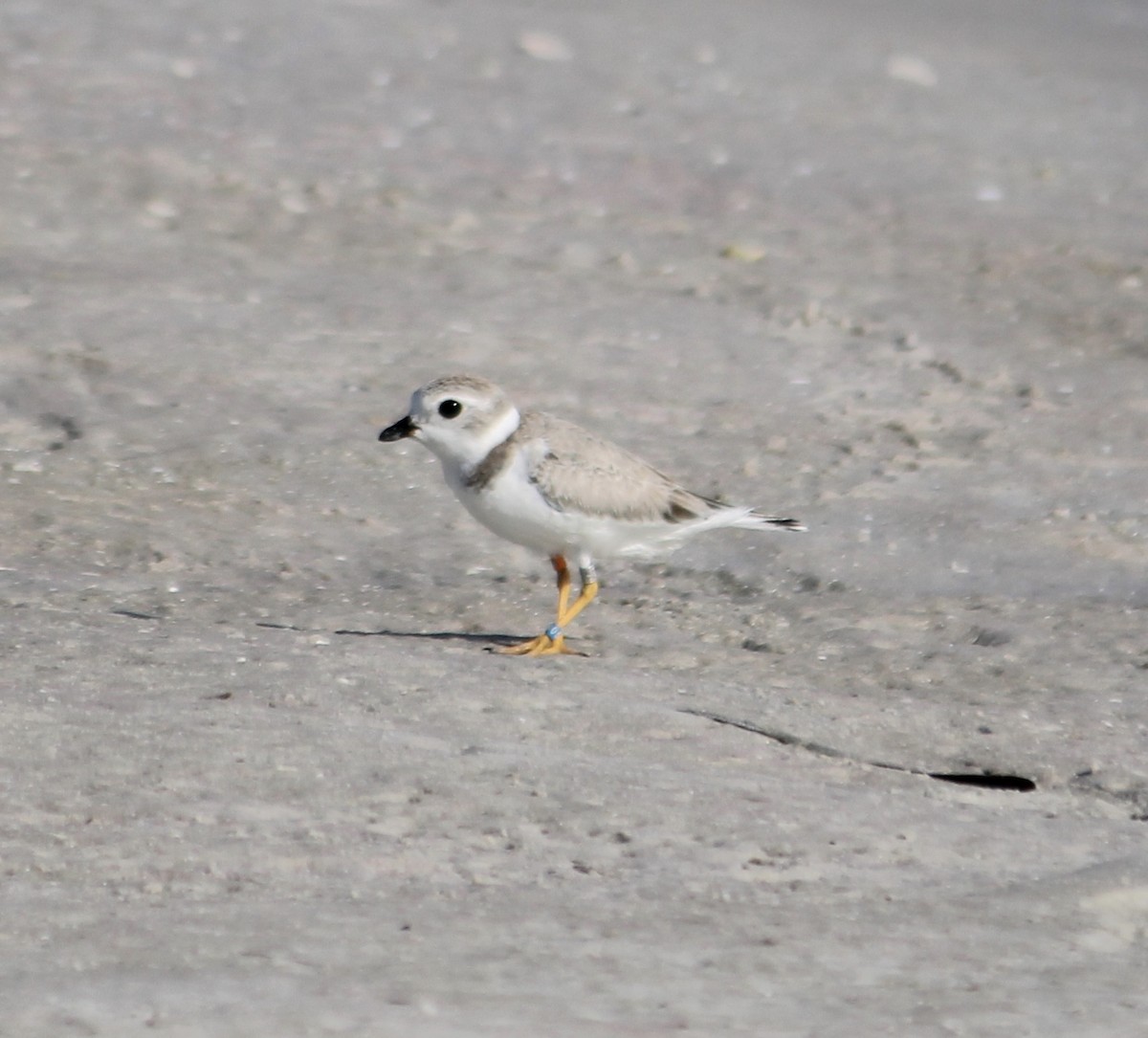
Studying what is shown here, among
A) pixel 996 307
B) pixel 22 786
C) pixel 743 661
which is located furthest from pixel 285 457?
pixel 996 307

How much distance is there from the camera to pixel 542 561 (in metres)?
7.58

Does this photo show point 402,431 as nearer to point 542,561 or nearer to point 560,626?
point 560,626

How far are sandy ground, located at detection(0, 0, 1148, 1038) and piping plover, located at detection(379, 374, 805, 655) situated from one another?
15.7 inches

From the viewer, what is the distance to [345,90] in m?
13.0

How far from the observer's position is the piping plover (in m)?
5.99

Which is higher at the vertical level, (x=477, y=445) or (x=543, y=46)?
(x=543, y=46)

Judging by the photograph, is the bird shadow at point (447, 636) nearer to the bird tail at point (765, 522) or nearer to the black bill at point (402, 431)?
the black bill at point (402, 431)

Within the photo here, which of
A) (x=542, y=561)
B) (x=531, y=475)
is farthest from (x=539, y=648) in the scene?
(x=542, y=561)

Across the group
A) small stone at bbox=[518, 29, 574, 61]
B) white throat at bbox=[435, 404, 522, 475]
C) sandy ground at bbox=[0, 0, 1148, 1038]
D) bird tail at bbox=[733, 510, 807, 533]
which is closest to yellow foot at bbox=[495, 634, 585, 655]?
sandy ground at bbox=[0, 0, 1148, 1038]

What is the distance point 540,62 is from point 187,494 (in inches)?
279

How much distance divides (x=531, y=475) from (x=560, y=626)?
18.7 inches

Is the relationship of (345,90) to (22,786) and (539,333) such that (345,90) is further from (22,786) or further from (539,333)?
(22,786)

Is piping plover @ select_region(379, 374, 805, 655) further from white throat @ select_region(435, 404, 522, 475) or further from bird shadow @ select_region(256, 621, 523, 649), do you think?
bird shadow @ select_region(256, 621, 523, 649)

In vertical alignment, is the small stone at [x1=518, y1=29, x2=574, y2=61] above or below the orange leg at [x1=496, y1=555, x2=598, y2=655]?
above
